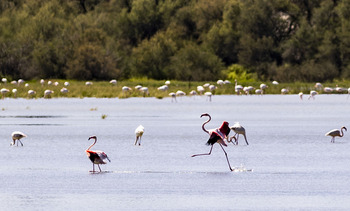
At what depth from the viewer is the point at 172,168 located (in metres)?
13.4

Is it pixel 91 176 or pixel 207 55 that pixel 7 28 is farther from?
pixel 91 176

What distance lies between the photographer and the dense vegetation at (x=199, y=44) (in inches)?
2249

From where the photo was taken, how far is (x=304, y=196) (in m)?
10.9

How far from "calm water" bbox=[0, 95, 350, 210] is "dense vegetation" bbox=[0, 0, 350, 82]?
3296 cm

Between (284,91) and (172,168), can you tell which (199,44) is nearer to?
(284,91)

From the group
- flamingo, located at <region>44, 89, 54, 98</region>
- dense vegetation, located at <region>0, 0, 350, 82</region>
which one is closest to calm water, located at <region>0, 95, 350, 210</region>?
flamingo, located at <region>44, 89, 54, 98</region>

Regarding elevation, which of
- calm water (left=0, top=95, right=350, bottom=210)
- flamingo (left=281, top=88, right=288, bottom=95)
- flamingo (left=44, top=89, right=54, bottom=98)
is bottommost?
calm water (left=0, top=95, right=350, bottom=210)

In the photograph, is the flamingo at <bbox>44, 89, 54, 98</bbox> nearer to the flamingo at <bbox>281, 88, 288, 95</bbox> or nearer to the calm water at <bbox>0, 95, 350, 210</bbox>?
the flamingo at <bbox>281, 88, 288, 95</bbox>

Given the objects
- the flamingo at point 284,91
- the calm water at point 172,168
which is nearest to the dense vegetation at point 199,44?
the flamingo at point 284,91

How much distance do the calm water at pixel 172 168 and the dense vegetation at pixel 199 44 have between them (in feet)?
108

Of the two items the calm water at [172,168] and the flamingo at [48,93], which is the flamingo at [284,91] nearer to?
the flamingo at [48,93]

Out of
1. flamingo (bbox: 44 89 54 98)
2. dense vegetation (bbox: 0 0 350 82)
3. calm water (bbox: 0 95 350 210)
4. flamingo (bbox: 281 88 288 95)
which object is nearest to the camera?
calm water (bbox: 0 95 350 210)

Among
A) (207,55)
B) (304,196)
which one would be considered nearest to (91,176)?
(304,196)

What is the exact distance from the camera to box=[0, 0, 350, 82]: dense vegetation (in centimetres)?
5712
